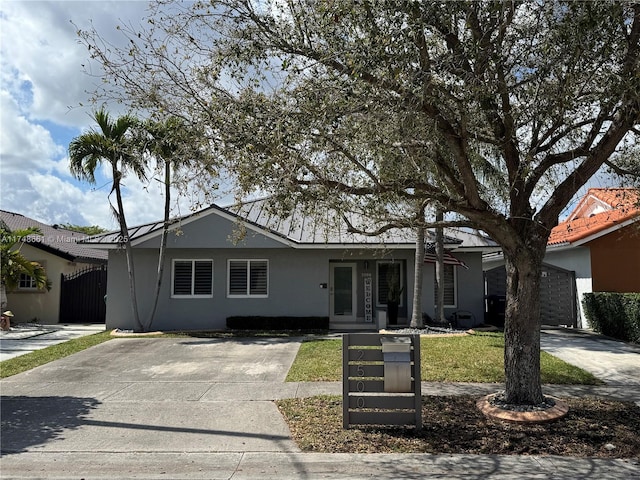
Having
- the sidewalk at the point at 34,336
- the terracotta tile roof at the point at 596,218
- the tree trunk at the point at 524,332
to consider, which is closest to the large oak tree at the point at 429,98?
the tree trunk at the point at 524,332

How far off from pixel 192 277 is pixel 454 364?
32.5 feet

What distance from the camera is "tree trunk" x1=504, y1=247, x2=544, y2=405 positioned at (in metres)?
6.79

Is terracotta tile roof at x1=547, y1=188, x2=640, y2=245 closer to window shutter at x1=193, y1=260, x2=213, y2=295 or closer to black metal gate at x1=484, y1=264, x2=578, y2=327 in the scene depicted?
black metal gate at x1=484, y1=264, x2=578, y2=327

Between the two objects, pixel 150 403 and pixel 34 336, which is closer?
pixel 150 403

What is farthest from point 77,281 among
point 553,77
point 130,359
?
point 553,77

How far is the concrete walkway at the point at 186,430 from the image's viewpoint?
5109mm

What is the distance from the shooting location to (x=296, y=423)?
654cm

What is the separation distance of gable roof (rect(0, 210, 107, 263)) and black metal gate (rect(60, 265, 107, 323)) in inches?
34.9

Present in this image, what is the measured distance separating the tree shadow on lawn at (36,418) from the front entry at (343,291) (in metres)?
10.5

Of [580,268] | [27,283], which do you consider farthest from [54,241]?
[580,268]

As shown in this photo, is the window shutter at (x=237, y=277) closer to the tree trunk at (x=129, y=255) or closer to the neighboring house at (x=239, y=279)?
the neighboring house at (x=239, y=279)

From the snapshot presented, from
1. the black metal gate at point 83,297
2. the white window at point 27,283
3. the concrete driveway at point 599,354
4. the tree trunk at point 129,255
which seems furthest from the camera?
the black metal gate at point 83,297

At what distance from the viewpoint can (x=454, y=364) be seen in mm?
10078

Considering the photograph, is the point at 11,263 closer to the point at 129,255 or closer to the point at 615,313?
the point at 129,255
